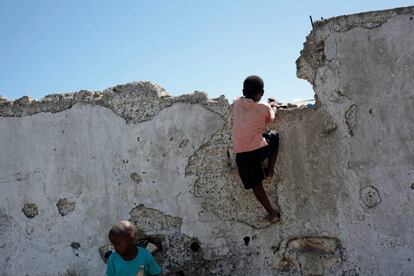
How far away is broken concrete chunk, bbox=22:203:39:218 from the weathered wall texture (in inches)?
0.5

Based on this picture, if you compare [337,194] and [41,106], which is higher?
[41,106]

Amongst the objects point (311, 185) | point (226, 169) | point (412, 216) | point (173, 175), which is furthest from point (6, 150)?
point (412, 216)

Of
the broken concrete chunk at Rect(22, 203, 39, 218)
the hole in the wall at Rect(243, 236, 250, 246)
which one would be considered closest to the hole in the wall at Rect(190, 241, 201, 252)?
the hole in the wall at Rect(243, 236, 250, 246)

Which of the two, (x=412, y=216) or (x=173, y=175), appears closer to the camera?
(x=412, y=216)

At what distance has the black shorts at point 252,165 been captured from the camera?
380cm

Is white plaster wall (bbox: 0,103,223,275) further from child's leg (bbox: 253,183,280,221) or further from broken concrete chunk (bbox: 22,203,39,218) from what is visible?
child's leg (bbox: 253,183,280,221)

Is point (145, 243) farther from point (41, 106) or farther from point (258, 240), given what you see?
point (41, 106)

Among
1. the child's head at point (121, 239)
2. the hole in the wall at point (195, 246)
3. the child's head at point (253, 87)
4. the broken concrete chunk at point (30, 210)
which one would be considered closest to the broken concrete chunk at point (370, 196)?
the child's head at point (253, 87)

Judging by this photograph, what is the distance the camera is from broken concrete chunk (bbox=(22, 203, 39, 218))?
4426 mm

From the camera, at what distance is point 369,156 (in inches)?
150

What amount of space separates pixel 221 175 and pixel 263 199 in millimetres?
439

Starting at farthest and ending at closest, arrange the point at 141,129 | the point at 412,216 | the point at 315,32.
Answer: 1. the point at 141,129
2. the point at 315,32
3. the point at 412,216

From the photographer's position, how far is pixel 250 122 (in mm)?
3725

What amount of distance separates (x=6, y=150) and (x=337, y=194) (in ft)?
9.62
